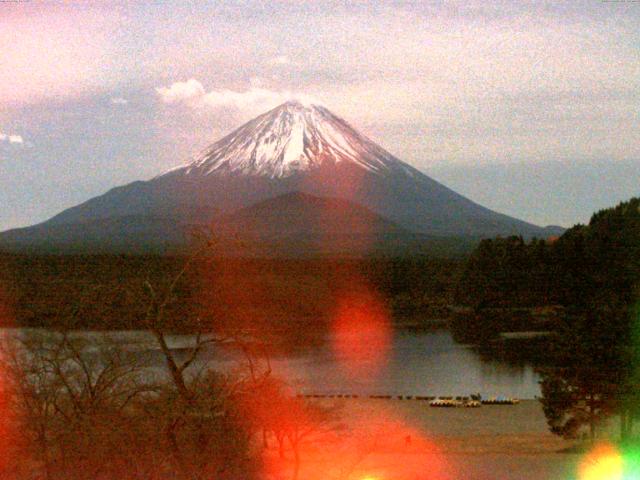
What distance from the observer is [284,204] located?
8769 cm

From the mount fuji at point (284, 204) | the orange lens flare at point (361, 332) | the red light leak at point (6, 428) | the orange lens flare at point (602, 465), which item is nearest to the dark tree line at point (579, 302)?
the orange lens flare at point (602, 465)

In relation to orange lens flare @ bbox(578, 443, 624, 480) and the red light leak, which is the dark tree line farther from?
the red light leak

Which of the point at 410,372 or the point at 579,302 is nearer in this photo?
the point at 410,372

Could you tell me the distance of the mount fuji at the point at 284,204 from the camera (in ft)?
263

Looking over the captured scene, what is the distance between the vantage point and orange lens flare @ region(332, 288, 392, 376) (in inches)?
924

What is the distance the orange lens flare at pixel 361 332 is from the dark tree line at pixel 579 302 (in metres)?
3.32

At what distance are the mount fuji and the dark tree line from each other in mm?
39117

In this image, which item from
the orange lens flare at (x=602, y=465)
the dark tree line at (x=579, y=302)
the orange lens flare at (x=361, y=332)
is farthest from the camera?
the orange lens flare at (x=361, y=332)

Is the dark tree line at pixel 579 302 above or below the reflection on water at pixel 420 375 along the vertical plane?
above

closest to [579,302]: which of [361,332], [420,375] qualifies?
[361,332]

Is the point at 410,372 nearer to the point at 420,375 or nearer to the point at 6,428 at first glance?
the point at 420,375

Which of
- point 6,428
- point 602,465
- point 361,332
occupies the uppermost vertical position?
point 6,428

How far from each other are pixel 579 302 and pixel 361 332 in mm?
7384

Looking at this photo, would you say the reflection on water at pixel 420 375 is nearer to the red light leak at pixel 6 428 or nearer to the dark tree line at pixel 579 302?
the dark tree line at pixel 579 302
